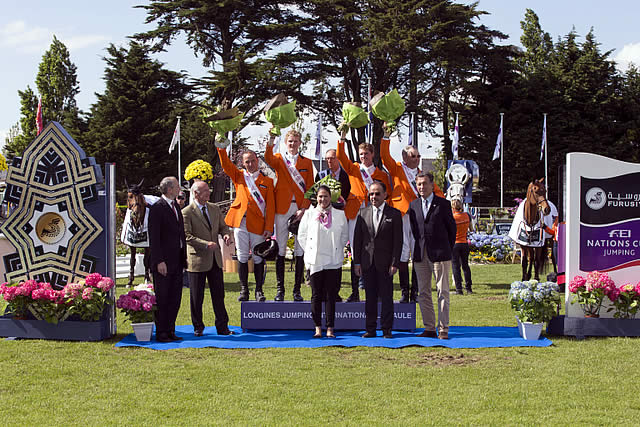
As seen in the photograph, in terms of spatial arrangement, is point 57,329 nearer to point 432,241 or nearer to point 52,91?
point 432,241

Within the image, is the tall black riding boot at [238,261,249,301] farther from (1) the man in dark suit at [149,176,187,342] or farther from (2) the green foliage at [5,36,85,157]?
(2) the green foliage at [5,36,85,157]

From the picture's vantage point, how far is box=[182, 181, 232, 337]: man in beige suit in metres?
8.01

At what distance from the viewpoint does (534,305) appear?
7832 millimetres

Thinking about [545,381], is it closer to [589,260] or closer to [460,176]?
[589,260]

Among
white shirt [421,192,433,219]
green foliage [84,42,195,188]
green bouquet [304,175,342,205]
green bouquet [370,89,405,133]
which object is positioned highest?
green foliage [84,42,195,188]

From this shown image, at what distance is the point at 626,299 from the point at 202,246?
479 centimetres

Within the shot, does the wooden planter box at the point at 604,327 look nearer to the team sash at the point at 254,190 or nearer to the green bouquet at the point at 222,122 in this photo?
the team sash at the point at 254,190

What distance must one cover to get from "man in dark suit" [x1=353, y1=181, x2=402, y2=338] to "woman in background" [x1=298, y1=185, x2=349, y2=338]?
0.21 meters

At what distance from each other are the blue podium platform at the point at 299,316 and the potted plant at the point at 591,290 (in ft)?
6.08

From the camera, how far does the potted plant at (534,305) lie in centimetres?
782

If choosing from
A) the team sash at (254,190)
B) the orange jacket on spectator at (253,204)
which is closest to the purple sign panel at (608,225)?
the orange jacket on spectator at (253,204)

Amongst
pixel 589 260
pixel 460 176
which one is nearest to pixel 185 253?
pixel 589 260

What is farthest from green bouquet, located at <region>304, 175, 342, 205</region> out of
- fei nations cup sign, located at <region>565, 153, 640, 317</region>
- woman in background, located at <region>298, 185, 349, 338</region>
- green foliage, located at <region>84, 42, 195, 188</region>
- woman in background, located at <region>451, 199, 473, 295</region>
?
green foliage, located at <region>84, 42, 195, 188</region>

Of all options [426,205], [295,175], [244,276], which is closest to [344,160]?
[295,175]
